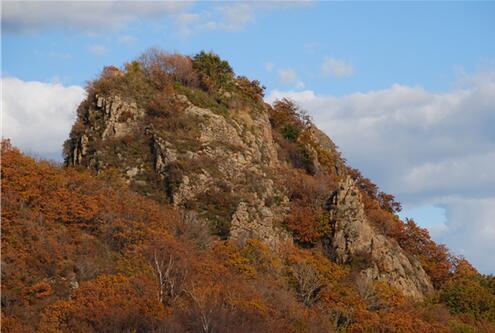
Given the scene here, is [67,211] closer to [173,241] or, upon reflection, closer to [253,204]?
[173,241]

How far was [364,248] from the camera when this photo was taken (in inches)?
2509

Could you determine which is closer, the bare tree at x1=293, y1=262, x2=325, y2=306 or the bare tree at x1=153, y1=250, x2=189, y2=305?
the bare tree at x1=153, y1=250, x2=189, y2=305

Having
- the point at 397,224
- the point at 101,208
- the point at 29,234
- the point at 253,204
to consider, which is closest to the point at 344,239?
the point at 253,204

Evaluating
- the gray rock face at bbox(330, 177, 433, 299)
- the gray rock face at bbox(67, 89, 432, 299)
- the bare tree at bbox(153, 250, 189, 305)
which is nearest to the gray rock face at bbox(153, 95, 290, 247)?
the gray rock face at bbox(67, 89, 432, 299)

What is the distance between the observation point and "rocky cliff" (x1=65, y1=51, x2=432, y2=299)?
62938mm

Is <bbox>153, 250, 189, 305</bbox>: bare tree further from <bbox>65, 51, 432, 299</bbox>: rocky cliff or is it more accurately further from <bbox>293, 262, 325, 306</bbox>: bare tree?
<bbox>293, 262, 325, 306</bbox>: bare tree

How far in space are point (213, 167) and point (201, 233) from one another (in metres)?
6.79

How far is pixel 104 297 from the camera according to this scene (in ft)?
164

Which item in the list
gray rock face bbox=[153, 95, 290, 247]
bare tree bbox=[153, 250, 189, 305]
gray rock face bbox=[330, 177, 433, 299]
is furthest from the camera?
gray rock face bbox=[330, 177, 433, 299]

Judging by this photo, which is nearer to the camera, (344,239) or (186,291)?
(186,291)

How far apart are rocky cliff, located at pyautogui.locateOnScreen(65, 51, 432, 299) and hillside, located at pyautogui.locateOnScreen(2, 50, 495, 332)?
0.38 feet

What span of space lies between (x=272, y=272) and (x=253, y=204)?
6155mm

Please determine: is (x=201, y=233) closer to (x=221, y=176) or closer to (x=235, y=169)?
(x=221, y=176)

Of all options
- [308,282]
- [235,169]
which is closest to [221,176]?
[235,169]
